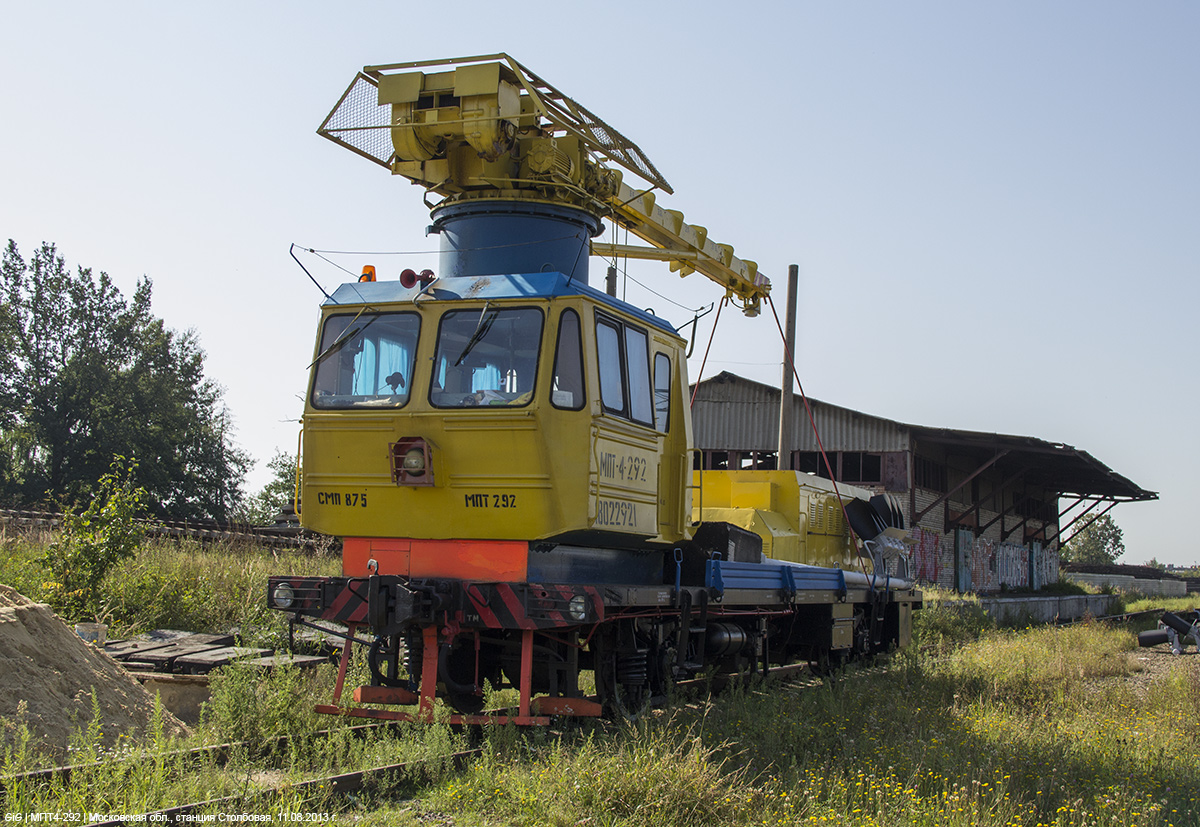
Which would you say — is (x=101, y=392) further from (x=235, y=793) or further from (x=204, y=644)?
(x=235, y=793)

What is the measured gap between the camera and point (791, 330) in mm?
20828

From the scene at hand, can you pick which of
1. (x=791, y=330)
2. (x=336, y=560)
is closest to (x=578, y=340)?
(x=336, y=560)

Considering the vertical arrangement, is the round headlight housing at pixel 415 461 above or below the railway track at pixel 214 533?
above

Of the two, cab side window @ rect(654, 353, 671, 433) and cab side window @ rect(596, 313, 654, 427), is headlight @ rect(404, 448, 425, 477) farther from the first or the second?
cab side window @ rect(654, 353, 671, 433)

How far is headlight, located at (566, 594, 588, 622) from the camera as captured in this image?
7.16m

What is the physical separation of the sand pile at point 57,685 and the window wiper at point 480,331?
349 centimetres

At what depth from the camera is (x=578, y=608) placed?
7.18m

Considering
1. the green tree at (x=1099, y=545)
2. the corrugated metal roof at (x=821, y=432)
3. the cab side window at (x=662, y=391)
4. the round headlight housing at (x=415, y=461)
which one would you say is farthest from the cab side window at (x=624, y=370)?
the green tree at (x=1099, y=545)

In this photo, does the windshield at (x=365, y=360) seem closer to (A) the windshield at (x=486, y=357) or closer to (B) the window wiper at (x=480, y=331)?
(A) the windshield at (x=486, y=357)

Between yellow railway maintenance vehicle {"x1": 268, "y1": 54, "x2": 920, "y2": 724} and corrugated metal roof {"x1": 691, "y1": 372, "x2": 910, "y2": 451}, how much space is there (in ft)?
72.5

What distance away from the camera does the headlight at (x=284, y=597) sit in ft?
26.0

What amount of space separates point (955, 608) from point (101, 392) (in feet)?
145

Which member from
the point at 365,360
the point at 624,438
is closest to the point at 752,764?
the point at 624,438

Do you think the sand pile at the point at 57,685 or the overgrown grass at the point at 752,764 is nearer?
the overgrown grass at the point at 752,764
